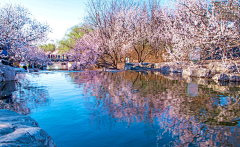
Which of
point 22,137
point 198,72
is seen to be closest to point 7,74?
point 22,137

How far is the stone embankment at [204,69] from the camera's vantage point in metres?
13.4

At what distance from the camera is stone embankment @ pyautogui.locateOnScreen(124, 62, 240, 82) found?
1341 centimetres

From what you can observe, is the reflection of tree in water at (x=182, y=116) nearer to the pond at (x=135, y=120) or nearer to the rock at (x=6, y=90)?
the pond at (x=135, y=120)

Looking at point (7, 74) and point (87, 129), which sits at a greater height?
point (7, 74)

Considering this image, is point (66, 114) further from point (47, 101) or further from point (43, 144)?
point (43, 144)

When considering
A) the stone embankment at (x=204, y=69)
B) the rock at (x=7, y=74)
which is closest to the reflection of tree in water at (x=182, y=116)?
the stone embankment at (x=204, y=69)

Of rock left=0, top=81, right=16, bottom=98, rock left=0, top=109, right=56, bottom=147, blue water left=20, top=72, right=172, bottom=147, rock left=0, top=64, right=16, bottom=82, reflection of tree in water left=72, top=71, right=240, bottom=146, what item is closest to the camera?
rock left=0, top=109, right=56, bottom=147

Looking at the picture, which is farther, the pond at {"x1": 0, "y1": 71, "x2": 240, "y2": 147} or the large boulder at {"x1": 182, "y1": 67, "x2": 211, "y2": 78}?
the large boulder at {"x1": 182, "y1": 67, "x2": 211, "y2": 78}

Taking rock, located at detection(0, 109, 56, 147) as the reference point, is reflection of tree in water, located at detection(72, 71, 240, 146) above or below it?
below

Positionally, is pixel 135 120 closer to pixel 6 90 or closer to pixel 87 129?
pixel 87 129

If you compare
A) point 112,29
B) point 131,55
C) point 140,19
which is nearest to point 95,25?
point 112,29

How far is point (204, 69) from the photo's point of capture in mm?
16359

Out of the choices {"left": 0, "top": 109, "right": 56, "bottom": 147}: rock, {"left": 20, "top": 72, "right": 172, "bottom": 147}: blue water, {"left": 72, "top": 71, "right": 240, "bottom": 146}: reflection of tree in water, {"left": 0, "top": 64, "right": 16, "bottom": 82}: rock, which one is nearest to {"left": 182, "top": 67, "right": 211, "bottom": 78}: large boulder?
{"left": 72, "top": 71, "right": 240, "bottom": 146}: reflection of tree in water

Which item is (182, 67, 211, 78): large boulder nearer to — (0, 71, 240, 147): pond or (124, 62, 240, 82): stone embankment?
(124, 62, 240, 82): stone embankment
